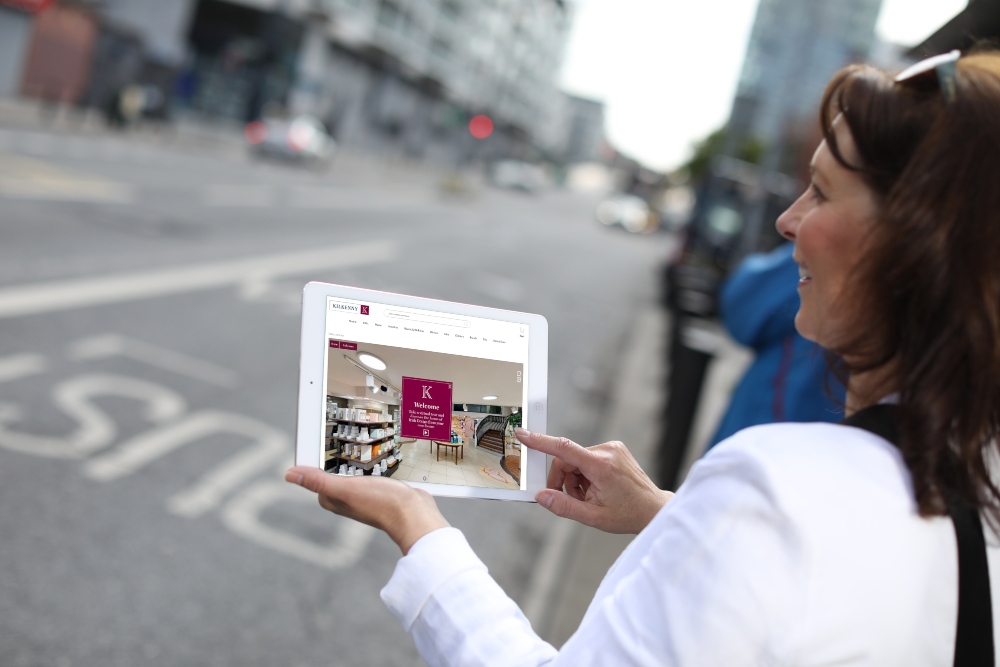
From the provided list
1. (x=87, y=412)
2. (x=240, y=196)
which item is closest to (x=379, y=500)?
(x=87, y=412)

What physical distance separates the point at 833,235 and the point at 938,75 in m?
0.22

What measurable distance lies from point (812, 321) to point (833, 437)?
0.84 feet

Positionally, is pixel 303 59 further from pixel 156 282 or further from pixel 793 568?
pixel 793 568

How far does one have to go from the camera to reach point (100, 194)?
13.7m

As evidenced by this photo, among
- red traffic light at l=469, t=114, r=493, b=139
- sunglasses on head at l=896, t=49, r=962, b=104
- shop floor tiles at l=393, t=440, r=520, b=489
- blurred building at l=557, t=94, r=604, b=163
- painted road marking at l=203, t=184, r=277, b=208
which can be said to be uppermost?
sunglasses on head at l=896, t=49, r=962, b=104

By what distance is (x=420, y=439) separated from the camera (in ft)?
5.18

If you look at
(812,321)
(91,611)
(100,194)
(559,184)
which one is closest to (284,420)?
(91,611)

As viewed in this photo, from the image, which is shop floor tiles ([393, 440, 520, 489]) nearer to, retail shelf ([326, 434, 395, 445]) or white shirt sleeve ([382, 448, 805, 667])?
retail shelf ([326, 434, 395, 445])

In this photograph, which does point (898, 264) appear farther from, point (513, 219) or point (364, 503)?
point (513, 219)

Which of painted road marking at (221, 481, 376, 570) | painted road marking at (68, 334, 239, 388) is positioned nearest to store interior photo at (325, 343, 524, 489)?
painted road marking at (221, 481, 376, 570)

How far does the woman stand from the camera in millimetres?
→ 940

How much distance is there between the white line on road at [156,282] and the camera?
761 cm

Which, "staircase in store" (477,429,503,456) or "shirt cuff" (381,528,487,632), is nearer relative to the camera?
"shirt cuff" (381,528,487,632)

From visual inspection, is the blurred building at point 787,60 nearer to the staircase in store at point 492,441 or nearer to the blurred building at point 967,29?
the blurred building at point 967,29
